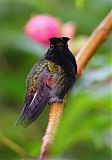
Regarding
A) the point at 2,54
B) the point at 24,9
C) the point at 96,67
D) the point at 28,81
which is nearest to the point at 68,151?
the point at 96,67

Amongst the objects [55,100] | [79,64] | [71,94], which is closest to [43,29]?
[71,94]

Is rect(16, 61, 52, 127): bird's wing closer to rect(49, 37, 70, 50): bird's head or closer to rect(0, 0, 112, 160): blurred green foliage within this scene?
rect(49, 37, 70, 50): bird's head

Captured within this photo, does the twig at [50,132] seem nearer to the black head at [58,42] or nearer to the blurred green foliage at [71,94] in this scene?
the black head at [58,42]

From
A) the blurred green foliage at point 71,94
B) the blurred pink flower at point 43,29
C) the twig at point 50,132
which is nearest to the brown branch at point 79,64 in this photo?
the twig at point 50,132

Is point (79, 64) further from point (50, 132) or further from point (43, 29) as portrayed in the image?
point (43, 29)

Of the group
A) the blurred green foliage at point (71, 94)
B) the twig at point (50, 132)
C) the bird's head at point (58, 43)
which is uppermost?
the blurred green foliage at point (71, 94)

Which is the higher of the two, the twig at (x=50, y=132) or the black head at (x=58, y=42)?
the black head at (x=58, y=42)
